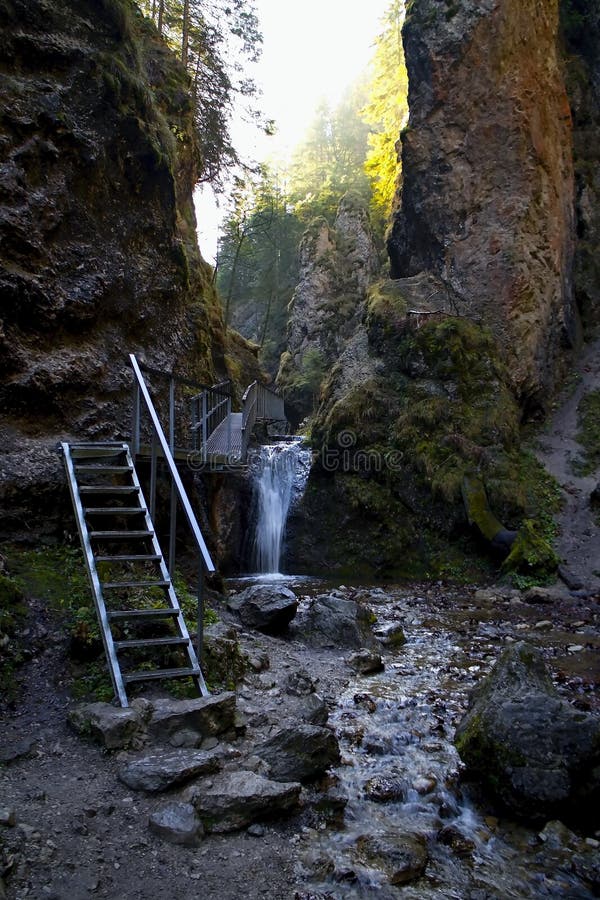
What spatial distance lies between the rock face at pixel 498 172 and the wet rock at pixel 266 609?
11.0m

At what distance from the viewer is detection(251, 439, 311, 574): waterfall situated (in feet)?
49.1

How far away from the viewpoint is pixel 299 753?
13.1ft

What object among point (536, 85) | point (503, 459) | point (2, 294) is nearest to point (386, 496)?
point (503, 459)

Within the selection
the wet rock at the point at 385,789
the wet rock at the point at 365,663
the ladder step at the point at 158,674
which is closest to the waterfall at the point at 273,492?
the wet rock at the point at 365,663

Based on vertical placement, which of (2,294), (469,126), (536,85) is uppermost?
(536,85)

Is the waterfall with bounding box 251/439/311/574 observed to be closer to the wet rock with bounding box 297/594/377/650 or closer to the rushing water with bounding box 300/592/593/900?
the wet rock with bounding box 297/594/377/650

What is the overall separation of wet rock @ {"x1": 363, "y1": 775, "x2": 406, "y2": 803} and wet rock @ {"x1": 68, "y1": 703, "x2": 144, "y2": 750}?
5.59 feet

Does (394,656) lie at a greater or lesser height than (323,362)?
lesser

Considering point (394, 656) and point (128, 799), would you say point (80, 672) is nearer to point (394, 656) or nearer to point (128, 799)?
point (128, 799)

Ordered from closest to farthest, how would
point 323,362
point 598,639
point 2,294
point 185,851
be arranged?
1. point 185,851
2. point 2,294
3. point 598,639
4. point 323,362

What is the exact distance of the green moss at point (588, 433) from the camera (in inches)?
571

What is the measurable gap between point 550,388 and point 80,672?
15872 mm

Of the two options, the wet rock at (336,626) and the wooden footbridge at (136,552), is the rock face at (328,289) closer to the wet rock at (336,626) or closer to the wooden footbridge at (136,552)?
the wooden footbridge at (136,552)

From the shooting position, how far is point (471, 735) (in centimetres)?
430
